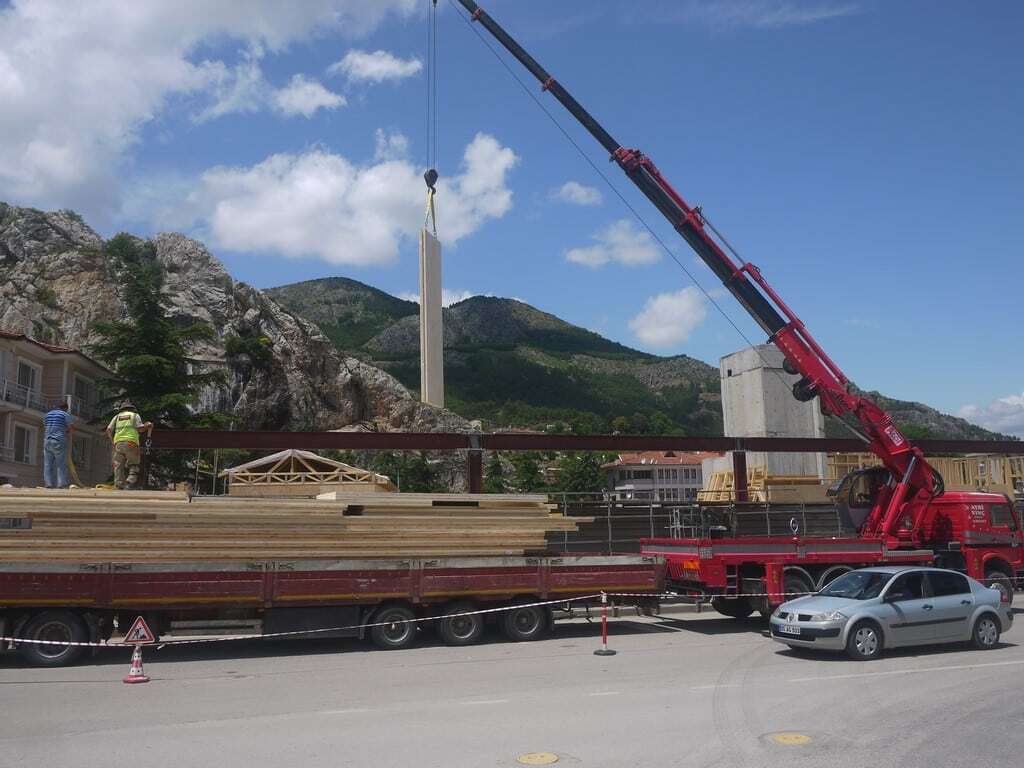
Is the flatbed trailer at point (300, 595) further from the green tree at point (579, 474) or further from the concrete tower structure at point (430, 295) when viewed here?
the green tree at point (579, 474)

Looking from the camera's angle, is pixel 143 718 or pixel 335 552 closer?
pixel 143 718

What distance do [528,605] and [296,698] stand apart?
5990mm

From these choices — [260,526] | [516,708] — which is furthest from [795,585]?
[260,526]

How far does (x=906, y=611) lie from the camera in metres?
12.9

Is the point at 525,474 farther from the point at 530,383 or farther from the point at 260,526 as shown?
the point at 530,383

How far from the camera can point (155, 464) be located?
37094mm

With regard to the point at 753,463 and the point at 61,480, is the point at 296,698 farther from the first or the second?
the point at 753,463

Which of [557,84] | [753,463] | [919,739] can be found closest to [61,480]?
[919,739]

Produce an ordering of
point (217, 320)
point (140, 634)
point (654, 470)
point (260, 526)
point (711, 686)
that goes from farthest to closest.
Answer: point (654, 470) < point (217, 320) < point (260, 526) < point (140, 634) < point (711, 686)

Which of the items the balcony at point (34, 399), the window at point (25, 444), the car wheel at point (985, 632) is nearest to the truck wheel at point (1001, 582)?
the car wheel at point (985, 632)

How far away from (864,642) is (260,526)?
971cm

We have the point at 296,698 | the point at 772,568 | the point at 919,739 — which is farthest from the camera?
the point at 772,568

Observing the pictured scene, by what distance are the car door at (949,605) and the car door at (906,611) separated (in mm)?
152

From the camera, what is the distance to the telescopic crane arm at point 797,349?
20.0 metres
